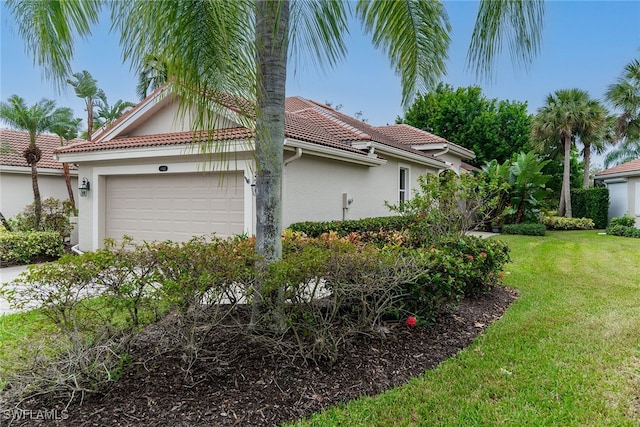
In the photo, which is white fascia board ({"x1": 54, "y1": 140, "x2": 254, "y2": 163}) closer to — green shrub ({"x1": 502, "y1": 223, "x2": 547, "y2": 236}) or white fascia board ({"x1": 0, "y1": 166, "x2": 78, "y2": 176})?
white fascia board ({"x1": 0, "y1": 166, "x2": 78, "y2": 176})

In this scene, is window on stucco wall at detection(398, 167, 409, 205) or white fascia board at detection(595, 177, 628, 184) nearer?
window on stucco wall at detection(398, 167, 409, 205)

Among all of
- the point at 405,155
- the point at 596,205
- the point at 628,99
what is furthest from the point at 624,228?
the point at 405,155

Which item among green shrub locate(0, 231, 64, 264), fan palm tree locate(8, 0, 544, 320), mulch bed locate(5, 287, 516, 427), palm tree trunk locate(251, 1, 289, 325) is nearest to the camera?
mulch bed locate(5, 287, 516, 427)

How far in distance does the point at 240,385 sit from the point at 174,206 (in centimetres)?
826

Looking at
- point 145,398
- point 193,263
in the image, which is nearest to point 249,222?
point 193,263

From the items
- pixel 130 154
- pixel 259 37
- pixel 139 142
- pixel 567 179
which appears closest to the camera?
pixel 259 37

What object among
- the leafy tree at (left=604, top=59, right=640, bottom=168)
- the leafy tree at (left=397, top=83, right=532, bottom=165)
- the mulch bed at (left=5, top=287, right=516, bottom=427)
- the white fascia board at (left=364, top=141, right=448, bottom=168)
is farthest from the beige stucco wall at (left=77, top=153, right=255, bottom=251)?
the leafy tree at (left=604, top=59, right=640, bottom=168)

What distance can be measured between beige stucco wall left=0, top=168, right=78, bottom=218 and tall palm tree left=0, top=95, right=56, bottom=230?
8.53 feet

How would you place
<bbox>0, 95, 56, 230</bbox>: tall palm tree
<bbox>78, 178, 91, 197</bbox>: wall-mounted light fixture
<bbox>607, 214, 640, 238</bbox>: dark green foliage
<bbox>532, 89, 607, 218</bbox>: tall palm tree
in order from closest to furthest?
<bbox>78, 178, 91, 197</bbox>: wall-mounted light fixture, <bbox>0, 95, 56, 230</bbox>: tall palm tree, <bbox>607, 214, 640, 238</bbox>: dark green foliage, <bbox>532, 89, 607, 218</bbox>: tall palm tree

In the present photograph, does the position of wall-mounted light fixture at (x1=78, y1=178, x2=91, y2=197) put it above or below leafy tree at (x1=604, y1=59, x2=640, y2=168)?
below

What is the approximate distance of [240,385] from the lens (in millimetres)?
3639

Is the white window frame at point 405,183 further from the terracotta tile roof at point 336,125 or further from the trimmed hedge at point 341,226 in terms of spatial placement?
the trimmed hedge at point 341,226

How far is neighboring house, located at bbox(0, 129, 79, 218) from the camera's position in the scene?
15047 mm

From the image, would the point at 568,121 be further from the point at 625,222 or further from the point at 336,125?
the point at 336,125
